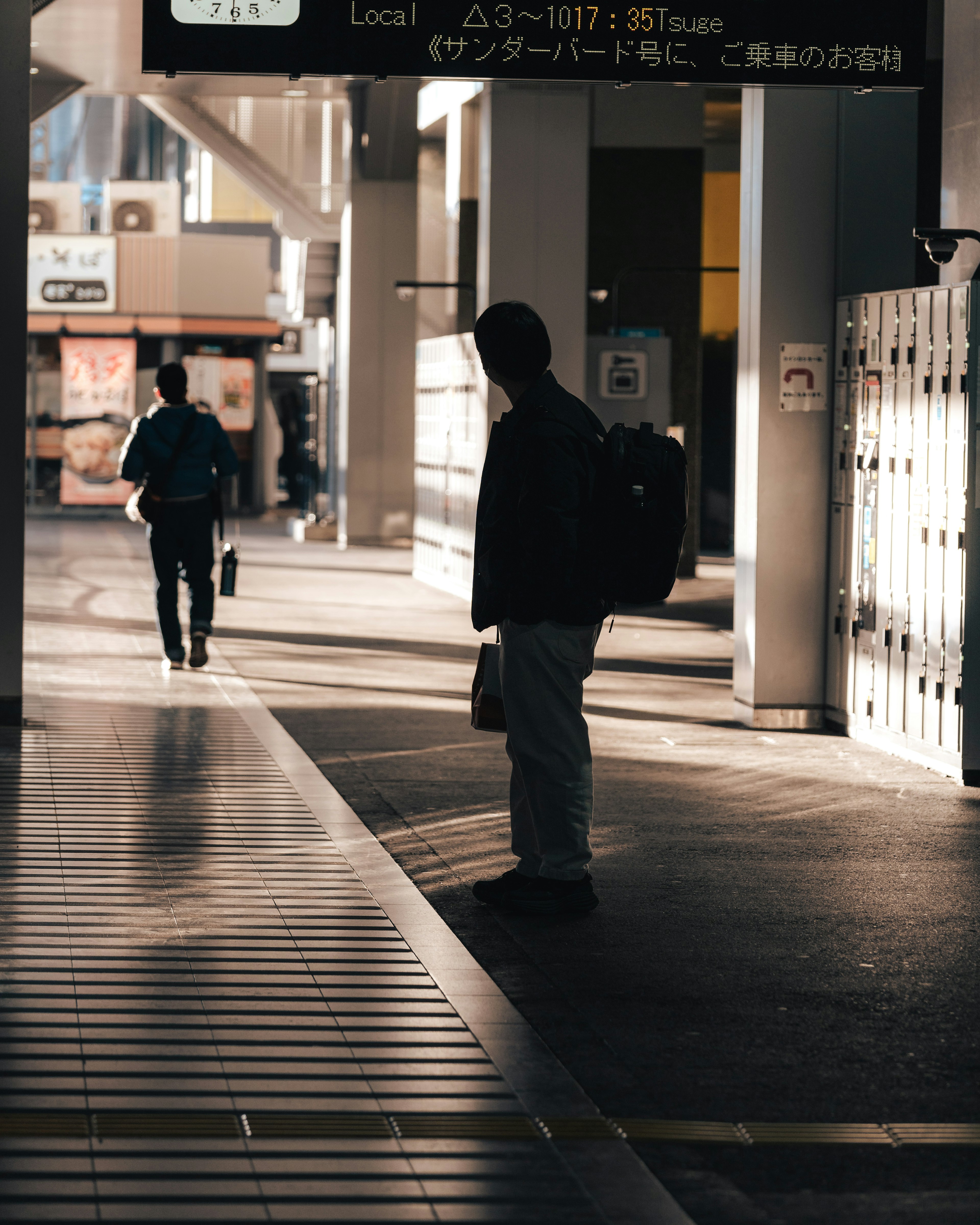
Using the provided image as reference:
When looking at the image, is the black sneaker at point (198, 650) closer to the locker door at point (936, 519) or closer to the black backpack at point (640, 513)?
the locker door at point (936, 519)

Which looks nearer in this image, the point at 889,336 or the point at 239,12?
the point at 239,12

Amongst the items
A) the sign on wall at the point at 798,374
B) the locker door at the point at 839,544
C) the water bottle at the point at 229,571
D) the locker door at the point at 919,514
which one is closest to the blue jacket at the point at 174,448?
the water bottle at the point at 229,571

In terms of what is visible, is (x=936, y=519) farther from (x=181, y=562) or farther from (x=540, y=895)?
(x=181, y=562)

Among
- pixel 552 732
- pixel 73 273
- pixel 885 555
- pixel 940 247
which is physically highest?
pixel 73 273

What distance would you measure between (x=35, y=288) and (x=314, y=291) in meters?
5.15

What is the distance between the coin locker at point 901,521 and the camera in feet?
25.5

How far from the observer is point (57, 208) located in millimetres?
33219

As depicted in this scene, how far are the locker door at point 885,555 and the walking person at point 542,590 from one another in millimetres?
3422

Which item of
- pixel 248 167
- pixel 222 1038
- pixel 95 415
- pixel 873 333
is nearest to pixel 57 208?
pixel 95 415

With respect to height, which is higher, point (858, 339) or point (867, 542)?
point (858, 339)

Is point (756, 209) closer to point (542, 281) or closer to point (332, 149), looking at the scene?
point (542, 281)

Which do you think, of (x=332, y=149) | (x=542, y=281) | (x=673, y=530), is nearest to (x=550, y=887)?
(x=673, y=530)

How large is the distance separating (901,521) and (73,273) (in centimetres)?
2354

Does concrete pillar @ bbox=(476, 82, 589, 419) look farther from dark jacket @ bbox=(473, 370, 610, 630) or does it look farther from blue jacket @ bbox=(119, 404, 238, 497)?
dark jacket @ bbox=(473, 370, 610, 630)
